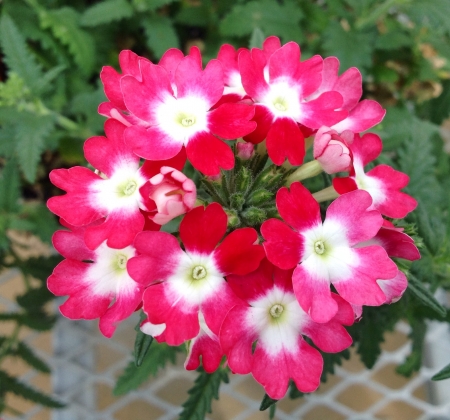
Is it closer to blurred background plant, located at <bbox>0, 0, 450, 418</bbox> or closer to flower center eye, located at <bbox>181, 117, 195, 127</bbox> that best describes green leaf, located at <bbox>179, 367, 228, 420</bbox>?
blurred background plant, located at <bbox>0, 0, 450, 418</bbox>

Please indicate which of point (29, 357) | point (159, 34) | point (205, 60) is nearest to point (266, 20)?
point (205, 60)

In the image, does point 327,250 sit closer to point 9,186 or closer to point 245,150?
point 245,150

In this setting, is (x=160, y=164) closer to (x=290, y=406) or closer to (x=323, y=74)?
(x=323, y=74)

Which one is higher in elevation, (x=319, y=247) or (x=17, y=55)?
(x=17, y=55)

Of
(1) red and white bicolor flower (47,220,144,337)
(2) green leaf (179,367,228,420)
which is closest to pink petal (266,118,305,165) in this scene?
(1) red and white bicolor flower (47,220,144,337)

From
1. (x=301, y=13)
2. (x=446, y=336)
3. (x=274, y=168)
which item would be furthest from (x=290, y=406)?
(x=301, y=13)

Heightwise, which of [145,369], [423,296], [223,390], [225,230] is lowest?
[223,390]
